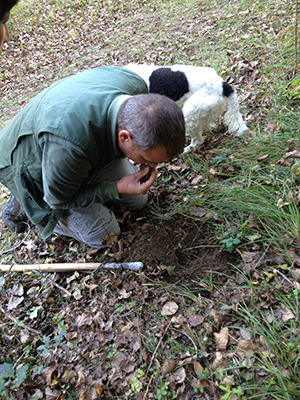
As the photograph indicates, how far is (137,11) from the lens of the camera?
7402 mm

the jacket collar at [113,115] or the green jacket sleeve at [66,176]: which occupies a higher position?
the jacket collar at [113,115]

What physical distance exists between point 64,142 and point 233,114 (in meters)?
2.29

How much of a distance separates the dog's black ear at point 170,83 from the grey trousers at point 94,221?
3.66 ft

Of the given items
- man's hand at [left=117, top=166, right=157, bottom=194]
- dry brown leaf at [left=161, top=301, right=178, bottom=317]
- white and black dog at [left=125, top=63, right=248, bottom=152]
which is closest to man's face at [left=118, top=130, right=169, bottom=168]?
man's hand at [left=117, top=166, right=157, bottom=194]

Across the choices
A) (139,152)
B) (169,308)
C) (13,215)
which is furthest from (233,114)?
(13,215)

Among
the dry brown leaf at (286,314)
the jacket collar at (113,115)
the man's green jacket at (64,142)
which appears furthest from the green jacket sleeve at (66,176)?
the dry brown leaf at (286,314)

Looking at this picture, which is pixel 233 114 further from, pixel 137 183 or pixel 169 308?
pixel 169 308

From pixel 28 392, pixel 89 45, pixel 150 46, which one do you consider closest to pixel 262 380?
pixel 28 392

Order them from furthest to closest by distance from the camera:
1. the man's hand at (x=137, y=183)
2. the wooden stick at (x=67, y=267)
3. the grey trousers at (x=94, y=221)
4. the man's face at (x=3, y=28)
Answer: the grey trousers at (x=94, y=221)
the wooden stick at (x=67, y=267)
the man's hand at (x=137, y=183)
the man's face at (x=3, y=28)

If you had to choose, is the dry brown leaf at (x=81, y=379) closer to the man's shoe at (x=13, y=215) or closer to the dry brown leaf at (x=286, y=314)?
the dry brown leaf at (x=286, y=314)

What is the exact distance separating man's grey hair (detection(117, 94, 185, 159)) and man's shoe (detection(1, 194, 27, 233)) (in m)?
1.99

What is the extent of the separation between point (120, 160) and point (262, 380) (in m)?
2.30

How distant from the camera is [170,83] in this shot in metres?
3.14

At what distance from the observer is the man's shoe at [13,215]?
3.05 metres
